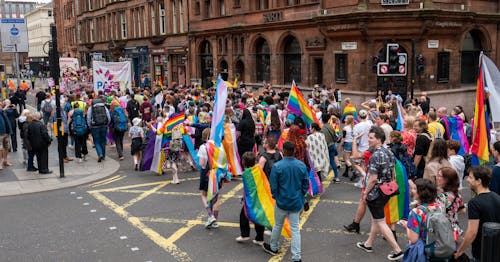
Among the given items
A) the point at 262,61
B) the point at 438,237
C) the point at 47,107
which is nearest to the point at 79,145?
the point at 47,107

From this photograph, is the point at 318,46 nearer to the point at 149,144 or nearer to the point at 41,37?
the point at 149,144

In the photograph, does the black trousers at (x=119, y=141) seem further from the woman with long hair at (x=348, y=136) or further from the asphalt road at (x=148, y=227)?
the woman with long hair at (x=348, y=136)

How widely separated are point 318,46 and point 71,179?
16.0 metres

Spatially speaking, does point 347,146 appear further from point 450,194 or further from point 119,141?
point 119,141

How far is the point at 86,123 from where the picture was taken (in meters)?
14.2

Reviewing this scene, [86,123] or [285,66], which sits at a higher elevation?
[285,66]

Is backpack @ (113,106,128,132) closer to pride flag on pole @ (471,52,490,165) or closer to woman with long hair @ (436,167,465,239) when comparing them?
pride flag on pole @ (471,52,490,165)

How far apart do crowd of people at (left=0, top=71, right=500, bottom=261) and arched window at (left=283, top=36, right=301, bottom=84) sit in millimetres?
9050

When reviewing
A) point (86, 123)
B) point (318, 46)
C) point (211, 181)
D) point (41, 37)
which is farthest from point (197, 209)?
point (41, 37)

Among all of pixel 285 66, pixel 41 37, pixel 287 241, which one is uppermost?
pixel 41 37

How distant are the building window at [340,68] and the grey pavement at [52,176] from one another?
520 inches

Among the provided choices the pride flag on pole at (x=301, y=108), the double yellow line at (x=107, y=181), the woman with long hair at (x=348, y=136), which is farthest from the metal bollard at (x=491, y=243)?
the double yellow line at (x=107, y=181)

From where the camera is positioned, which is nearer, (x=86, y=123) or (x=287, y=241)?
(x=287, y=241)

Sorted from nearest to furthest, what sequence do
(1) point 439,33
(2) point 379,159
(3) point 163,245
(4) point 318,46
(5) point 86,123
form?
(2) point 379,159 < (3) point 163,245 < (5) point 86,123 < (1) point 439,33 < (4) point 318,46
